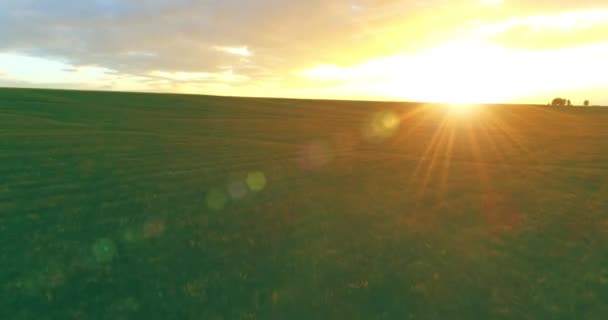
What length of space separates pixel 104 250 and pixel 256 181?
11.0 m

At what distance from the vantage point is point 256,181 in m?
21.3

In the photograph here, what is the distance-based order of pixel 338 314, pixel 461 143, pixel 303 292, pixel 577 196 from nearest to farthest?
pixel 338 314 < pixel 303 292 < pixel 577 196 < pixel 461 143

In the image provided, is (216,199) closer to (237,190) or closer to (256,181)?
(237,190)

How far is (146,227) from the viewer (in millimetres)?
13031

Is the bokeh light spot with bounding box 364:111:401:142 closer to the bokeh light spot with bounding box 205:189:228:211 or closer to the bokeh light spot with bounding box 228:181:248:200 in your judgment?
the bokeh light spot with bounding box 228:181:248:200

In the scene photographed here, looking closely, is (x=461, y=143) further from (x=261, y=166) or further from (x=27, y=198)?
(x=27, y=198)

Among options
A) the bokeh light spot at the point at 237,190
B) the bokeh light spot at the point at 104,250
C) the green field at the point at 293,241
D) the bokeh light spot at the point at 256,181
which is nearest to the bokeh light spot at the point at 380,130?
the green field at the point at 293,241

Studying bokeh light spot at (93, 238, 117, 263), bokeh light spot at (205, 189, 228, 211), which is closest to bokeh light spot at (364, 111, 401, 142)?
bokeh light spot at (205, 189, 228, 211)

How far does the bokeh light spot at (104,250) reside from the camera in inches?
411

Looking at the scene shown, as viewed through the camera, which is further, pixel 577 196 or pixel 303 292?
pixel 577 196

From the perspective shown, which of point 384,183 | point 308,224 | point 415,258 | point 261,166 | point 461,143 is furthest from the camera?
point 461,143

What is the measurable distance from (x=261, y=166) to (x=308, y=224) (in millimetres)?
13053

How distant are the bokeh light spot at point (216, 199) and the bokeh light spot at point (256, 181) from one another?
2008mm

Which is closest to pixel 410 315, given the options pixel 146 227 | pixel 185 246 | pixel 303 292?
pixel 303 292
